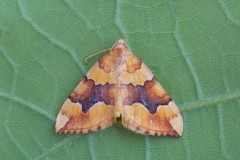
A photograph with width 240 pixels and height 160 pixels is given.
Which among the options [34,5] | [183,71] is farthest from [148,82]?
[34,5]

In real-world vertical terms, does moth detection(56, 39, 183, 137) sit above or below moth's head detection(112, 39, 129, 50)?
below

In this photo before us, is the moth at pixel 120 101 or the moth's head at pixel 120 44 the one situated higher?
the moth's head at pixel 120 44

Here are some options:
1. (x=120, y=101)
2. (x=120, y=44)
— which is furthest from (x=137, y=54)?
(x=120, y=101)

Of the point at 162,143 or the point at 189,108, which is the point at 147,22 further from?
the point at 162,143
